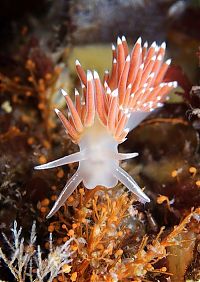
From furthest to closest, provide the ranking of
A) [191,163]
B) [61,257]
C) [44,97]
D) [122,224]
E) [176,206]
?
[44,97], [191,163], [176,206], [122,224], [61,257]

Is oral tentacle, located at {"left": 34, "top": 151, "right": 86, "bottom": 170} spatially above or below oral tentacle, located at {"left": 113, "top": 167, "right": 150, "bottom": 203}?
above

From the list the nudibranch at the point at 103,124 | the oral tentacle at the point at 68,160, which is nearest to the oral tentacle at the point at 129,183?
the nudibranch at the point at 103,124

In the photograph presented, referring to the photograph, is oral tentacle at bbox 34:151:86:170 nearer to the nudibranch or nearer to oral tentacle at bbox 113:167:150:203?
the nudibranch

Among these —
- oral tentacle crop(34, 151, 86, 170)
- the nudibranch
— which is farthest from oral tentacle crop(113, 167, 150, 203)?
oral tentacle crop(34, 151, 86, 170)

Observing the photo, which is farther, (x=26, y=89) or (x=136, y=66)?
(x=26, y=89)

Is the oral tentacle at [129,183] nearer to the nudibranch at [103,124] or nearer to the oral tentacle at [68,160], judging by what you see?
the nudibranch at [103,124]

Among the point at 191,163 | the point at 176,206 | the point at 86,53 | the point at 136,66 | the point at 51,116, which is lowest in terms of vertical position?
the point at 176,206

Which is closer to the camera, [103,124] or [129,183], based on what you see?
[129,183]

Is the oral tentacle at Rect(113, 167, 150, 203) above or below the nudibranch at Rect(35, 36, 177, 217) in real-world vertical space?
below

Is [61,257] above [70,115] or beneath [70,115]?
beneath

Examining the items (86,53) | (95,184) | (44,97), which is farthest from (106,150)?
(86,53)

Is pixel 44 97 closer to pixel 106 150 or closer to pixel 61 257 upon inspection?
pixel 106 150
